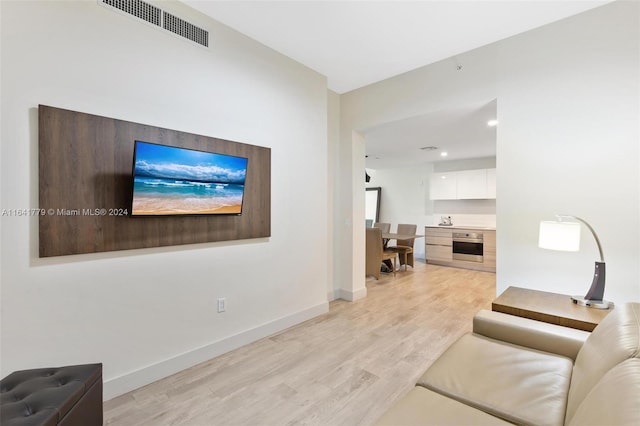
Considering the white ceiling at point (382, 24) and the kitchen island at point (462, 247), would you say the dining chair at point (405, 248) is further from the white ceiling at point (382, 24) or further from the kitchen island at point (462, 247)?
the white ceiling at point (382, 24)

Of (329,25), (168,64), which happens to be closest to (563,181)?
(329,25)

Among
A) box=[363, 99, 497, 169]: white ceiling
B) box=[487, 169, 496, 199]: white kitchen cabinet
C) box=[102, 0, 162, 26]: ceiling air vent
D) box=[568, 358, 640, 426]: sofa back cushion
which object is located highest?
box=[102, 0, 162, 26]: ceiling air vent

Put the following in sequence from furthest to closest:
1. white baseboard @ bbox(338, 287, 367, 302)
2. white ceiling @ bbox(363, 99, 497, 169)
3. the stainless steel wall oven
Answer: the stainless steel wall oven
white baseboard @ bbox(338, 287, 367, 302)
white ceiling @ bbox(363, 99, 497, 169)

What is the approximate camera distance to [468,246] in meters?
6.63

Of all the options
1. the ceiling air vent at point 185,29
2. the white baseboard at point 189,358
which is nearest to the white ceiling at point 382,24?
the ceiling air vent at point 185,29

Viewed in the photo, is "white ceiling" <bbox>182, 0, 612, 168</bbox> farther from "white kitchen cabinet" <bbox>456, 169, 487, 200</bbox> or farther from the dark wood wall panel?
"white kitchen cabinet" <bbox>456, 169, 487, 200</bbox>

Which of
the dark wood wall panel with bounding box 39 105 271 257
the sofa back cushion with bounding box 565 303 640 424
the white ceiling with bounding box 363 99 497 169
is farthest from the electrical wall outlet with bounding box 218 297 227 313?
the white ceiling with bounding box 363 99 497 169

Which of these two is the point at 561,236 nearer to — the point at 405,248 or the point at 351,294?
the point at 351,294

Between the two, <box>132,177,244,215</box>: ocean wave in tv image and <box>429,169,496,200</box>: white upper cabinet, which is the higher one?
<box>429,169,496,200</box>: white upper cabinet

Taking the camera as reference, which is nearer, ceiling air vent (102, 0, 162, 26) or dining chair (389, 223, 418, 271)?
ceiling air vent (102, 0, 162, 26)

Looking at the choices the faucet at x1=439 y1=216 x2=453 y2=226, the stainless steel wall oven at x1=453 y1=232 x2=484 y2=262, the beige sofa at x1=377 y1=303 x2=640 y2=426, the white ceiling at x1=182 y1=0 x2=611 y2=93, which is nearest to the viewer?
the beige sofa at x1=377 y1=303 x2=640 y2=426

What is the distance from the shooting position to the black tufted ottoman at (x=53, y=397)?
3.89 ft

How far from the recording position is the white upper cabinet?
6719mm

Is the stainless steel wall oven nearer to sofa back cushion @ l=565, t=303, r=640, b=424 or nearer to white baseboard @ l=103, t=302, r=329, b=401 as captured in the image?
white baseboard @ l=103, t=302, r=329, b=401
